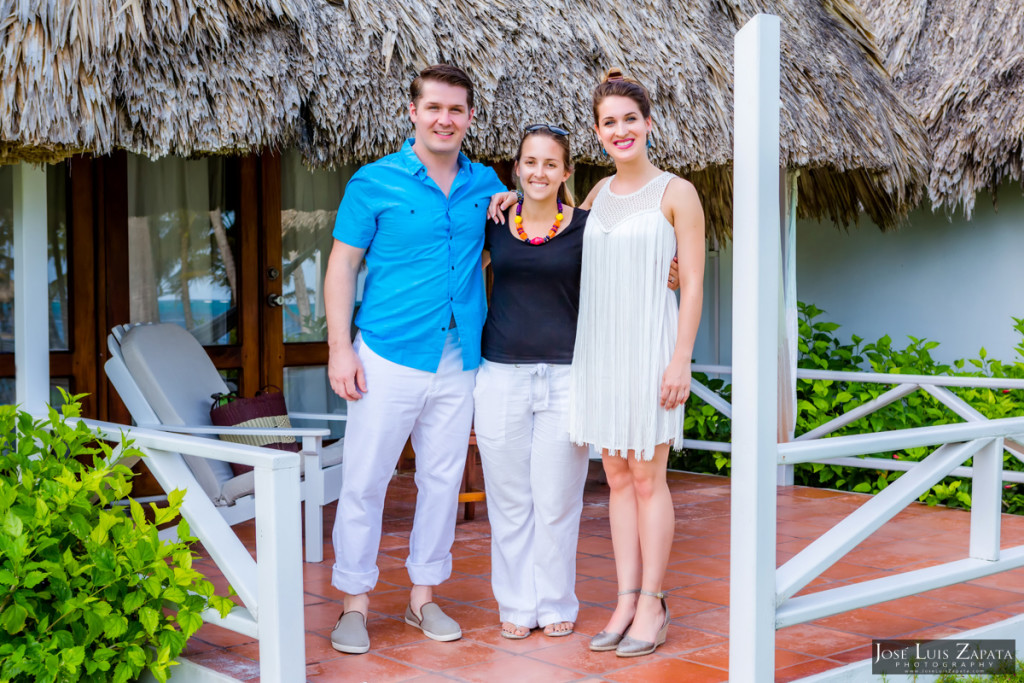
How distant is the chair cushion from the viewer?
4293 millimetres

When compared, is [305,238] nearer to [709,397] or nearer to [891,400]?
[709,397]

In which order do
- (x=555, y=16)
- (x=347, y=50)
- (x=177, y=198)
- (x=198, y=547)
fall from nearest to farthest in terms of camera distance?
(x=347, y=50) < (x=198, y=547) < (x=555, y=16) < (x=177, y=198)

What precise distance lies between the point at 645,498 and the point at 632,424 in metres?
0.24

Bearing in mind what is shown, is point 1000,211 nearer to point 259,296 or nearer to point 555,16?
point 555,16

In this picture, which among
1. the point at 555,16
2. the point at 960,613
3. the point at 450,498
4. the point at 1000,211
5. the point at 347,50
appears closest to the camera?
the point at 450,498

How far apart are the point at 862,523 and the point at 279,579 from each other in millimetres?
1542

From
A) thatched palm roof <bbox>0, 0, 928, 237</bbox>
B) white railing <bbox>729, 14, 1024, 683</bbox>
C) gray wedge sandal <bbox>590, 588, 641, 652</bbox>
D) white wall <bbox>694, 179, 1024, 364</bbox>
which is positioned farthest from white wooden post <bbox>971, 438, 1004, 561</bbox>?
white wall <bbox>694, 179, 1024, 364</bbox>

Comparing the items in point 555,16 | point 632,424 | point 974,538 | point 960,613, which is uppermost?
point 555,16

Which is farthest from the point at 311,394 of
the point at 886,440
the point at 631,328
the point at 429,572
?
the point at 886,440

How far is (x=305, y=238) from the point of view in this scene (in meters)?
6.14

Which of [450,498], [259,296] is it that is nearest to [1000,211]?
[259,296]

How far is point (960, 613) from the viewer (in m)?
3.60

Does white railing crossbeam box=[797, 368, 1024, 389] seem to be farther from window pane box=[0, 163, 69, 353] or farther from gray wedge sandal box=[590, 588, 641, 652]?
window pane box=[0, 163, 69, 353]

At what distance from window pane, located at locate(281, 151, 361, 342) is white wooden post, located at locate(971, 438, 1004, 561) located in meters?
3.75
